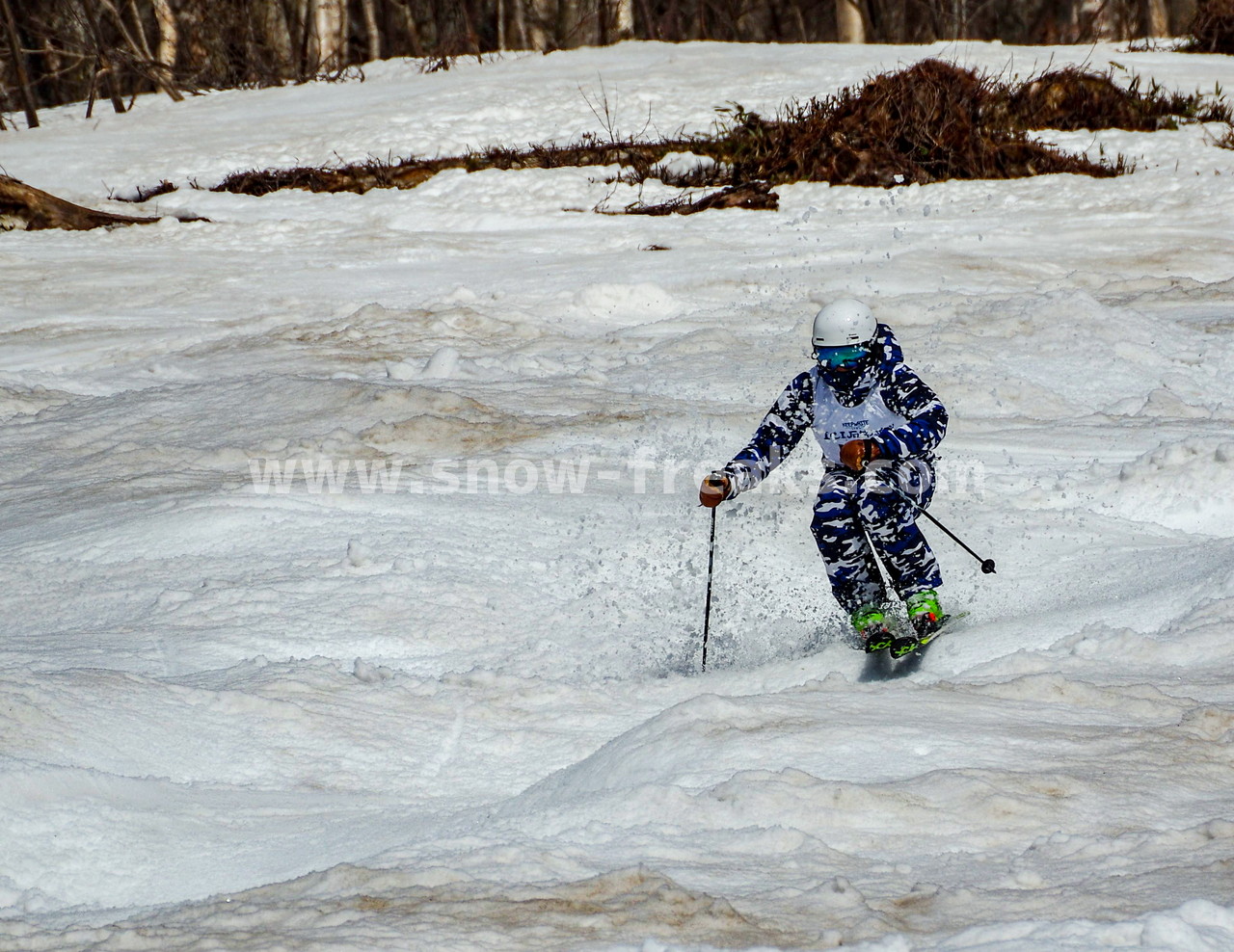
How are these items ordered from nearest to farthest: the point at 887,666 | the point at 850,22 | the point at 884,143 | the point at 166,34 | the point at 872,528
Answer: the point at 887,666 < the point at 872,528 < the point at 884,143 < the point at 166,34 < the point at 850,22

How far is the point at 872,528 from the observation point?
497 cm

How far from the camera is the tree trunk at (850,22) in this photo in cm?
2467

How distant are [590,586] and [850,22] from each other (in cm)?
2185

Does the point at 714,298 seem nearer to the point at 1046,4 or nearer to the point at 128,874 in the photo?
the point at 128,874

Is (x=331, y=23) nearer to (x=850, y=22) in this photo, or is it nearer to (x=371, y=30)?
(x=371, y=30)

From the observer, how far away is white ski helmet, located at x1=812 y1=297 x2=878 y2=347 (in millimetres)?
4836

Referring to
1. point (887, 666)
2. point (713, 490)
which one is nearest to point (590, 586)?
point (713, 490)

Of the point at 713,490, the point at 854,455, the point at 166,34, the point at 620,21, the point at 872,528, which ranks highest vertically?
the point at 166,34

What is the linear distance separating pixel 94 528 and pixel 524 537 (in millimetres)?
1909

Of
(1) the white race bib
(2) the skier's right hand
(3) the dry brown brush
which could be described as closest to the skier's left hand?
(1) the white race bib

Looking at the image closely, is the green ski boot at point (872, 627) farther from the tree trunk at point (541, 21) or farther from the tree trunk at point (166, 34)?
the tree trunk at point (541, 21)

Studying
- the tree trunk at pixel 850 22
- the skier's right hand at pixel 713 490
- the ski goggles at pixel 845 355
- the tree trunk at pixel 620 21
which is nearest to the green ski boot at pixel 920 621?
the skier's right hand at pixel 713 490

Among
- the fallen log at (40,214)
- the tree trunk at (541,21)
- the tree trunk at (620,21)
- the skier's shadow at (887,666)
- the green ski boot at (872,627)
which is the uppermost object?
the tree trunk at (541,21)

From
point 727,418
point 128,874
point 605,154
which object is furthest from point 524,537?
point 605,154
